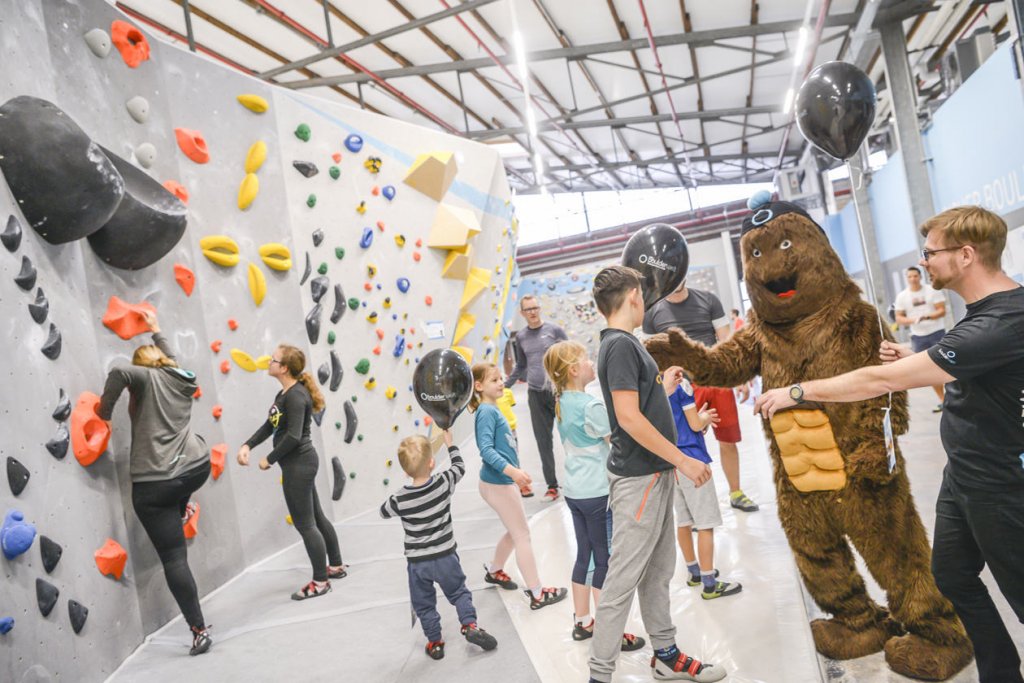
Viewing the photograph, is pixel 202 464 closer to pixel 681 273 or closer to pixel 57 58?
pixel 57 58

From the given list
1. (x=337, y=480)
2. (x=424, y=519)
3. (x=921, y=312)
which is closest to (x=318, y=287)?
(x=337, y=480)

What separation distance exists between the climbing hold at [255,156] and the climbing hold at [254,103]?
0.21 metres

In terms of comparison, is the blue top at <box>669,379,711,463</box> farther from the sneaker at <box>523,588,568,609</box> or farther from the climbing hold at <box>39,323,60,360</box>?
the climbing hold at <box>39,323,60,360</box>

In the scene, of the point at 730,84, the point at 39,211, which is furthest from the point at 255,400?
the point at 730,84

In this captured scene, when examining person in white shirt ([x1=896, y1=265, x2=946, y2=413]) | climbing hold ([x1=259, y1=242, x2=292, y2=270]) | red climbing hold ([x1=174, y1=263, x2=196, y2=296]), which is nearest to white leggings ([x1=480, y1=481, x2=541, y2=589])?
red climbing hold ([x1=174, y1=263, x2=196, y2=296])

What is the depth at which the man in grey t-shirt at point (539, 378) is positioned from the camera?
4.48 m

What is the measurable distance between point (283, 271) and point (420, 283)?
1486 millimetres

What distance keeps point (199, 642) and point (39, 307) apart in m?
1.48

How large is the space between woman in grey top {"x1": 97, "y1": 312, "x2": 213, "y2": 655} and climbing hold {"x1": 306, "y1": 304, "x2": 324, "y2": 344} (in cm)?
166

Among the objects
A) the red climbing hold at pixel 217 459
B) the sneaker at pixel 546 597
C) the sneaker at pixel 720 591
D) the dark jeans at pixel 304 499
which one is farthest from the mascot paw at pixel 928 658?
the red climbing hold at pixel 217 459

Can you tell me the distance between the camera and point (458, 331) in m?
6.27

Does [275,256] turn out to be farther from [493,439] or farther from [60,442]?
[493,439]

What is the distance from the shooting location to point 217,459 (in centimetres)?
364

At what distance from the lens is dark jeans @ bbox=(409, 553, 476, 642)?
2.56 metres
